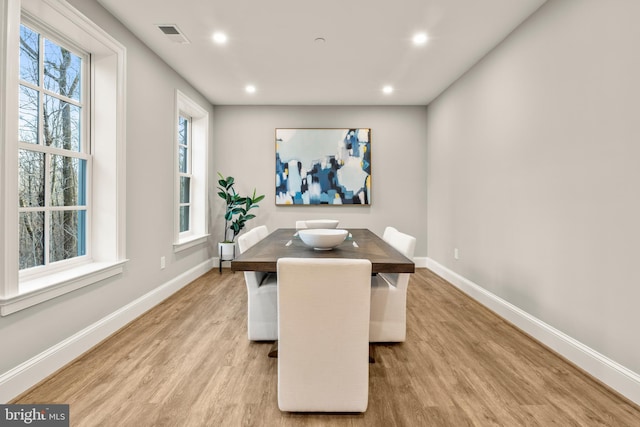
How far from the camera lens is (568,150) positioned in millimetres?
2256

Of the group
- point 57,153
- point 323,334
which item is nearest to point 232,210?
point 57,153

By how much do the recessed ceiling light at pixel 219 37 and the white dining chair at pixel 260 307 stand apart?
1890 millimetres

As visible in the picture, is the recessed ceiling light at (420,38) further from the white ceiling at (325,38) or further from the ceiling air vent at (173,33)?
the ceiling air vent at (173,33)

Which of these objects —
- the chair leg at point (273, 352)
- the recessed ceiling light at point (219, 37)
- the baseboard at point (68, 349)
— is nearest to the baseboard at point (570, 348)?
the chair leg at point (273, 352)

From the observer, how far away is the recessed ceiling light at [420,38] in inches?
117

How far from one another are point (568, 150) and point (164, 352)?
10.2 feet

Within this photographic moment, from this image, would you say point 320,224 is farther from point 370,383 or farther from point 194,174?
point 194,174

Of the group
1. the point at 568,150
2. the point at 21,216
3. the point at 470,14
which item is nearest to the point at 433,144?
the point at 470,14

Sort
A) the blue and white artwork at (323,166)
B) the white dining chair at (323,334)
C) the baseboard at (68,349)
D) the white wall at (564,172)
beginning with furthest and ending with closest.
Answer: the blue and white artwork at (323,166) < the white wall at (564,172) < the baseboard at (68,349) < the white dining chair at (323,334)

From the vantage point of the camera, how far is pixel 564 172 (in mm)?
2289

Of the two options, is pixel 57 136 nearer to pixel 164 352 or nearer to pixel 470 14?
pixel 164 352

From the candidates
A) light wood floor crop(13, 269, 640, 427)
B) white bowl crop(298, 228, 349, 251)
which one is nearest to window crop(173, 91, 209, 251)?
light wood floor crop(13, 269, 640, 427)

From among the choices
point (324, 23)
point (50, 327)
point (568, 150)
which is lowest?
point (50, 327)

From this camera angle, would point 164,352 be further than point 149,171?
No
